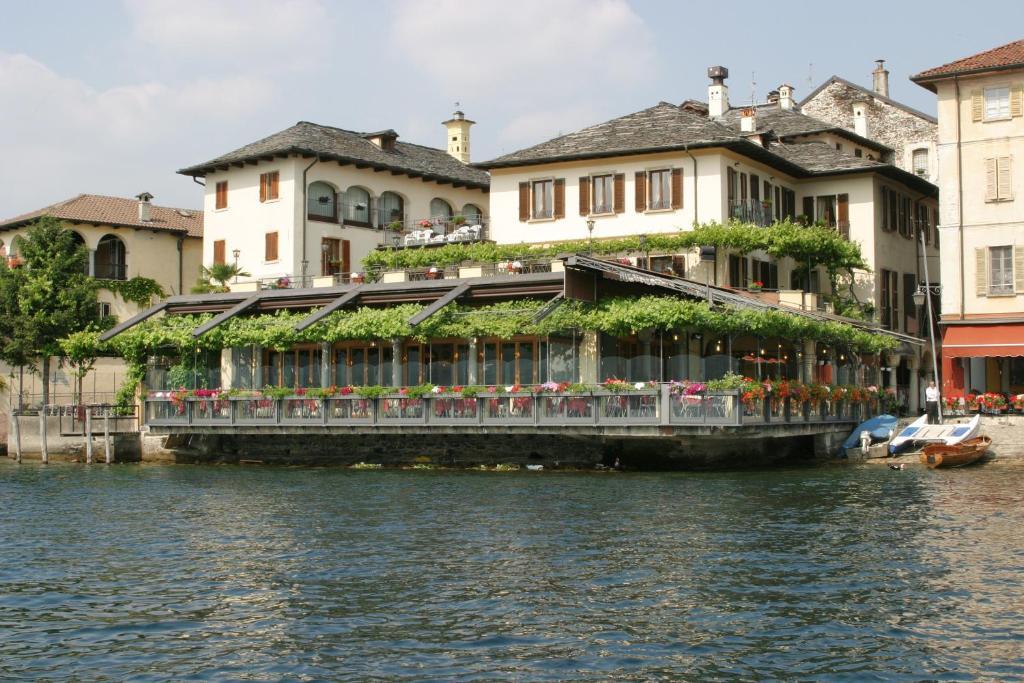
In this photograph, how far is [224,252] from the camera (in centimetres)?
5634

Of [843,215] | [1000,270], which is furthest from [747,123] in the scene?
[1000,270]

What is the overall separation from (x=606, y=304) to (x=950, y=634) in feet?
78.0

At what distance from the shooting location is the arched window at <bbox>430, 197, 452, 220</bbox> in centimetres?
6031

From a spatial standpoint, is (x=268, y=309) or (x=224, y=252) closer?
(x=268, y=309)

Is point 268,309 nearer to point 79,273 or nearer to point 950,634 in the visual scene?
point 79,273

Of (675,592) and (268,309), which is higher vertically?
(268,309)

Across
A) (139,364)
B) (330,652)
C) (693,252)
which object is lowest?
(330,652)

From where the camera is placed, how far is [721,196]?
4738cm

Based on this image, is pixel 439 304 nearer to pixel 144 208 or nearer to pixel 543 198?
pixel 543 198

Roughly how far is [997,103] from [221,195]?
104ft

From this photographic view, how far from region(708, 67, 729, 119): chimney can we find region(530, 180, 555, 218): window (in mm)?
13798

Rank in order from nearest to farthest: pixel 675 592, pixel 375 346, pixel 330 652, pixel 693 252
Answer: pixel 330 652 < pixel 675 592 < pixel 375 346 < pixel 693 252

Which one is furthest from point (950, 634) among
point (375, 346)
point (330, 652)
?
point (375, 346)

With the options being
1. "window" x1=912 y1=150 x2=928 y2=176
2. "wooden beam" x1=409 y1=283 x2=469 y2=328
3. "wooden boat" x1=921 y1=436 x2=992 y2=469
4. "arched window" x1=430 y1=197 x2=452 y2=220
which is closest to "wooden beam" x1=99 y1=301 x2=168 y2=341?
"wooden beam" x1=409 y1=283 x2=469 y2=328
